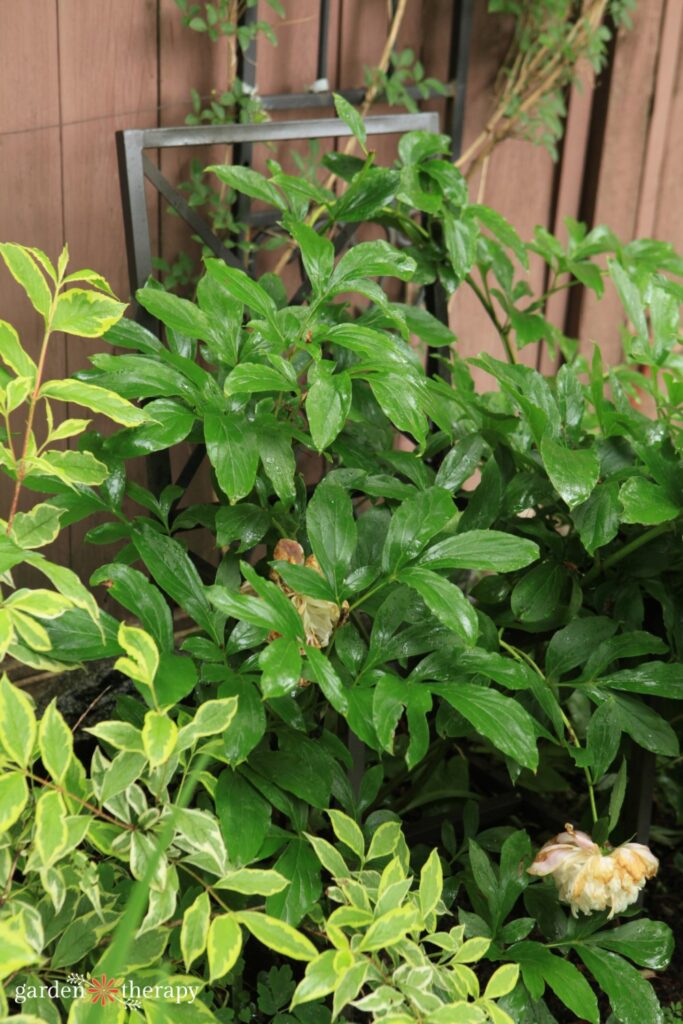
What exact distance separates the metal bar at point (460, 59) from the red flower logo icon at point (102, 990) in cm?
191

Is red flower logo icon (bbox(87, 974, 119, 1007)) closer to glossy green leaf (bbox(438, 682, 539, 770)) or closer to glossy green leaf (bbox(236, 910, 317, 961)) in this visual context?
glossy green leaf (bbox(236, 910, 317, 961))

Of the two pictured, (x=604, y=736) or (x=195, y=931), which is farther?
(x=604, y=736)

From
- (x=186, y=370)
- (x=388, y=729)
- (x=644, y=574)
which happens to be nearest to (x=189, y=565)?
(x=186, y=370)

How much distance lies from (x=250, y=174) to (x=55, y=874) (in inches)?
40.1

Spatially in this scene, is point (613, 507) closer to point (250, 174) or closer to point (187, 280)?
point (250, 174)

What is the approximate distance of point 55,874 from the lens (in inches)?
43.4

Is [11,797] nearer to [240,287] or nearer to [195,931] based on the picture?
[195,931]

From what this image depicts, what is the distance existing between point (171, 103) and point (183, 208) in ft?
1.00

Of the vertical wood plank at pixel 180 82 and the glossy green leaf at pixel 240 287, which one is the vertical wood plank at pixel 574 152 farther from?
the glossy green leaf at pixel 240 287

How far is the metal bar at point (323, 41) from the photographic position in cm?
216

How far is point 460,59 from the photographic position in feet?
7.86

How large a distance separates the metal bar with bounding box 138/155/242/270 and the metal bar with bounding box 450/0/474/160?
77cm

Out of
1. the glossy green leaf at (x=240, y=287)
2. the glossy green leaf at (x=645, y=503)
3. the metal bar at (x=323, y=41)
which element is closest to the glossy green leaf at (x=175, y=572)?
the glossy green leaf at (x=240, y=287)

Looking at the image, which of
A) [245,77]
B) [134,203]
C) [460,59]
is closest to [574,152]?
[460,59]
